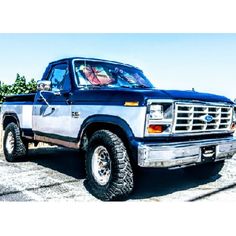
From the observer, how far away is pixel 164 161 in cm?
365

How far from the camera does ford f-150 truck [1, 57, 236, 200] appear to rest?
373 centimetres

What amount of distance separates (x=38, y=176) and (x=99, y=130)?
1903 mm

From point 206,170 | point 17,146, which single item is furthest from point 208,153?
point 17,146

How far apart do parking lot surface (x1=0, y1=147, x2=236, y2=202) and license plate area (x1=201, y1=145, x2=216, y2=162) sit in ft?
1.70

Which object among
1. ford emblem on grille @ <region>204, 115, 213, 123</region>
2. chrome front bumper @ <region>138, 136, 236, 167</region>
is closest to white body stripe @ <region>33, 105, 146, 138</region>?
chrome front bumper @ <region>138, 136, 236, 167</region>

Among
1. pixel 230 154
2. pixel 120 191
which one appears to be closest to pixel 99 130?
pixel 120 191

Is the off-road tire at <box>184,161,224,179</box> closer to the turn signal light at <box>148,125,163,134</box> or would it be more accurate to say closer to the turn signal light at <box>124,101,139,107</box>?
the turn signal light at <box>148,125,163,134</box>

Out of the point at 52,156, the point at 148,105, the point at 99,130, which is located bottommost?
the point at 52,156

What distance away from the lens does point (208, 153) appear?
4.12 m

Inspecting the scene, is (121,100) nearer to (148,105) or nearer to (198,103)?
(148,105)

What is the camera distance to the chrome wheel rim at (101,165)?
13.7 feet

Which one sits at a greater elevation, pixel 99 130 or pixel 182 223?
pixel 99 130

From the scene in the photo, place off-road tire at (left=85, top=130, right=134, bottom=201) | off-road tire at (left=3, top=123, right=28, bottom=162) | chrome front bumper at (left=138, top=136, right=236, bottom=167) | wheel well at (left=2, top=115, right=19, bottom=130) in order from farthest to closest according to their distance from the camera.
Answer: wheel well at (left=2, top=115, right=19, bottom=130) → off-road tire at (left=3, top=123, right=28, bottom=162) → off-road tire at (left=85, top=130, right=134, bottom=201) → chrome front bumper at (left=138, top=136, right=236, bottom=167)

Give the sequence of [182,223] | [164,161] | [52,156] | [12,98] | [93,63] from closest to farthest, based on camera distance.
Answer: [182,223], [164,161], [93,63], [12,98], [52,156]
